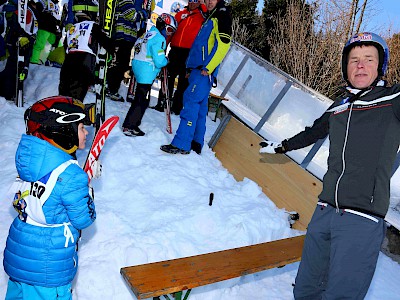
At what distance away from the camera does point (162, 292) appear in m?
2.61

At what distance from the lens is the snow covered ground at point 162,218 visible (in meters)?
3.35

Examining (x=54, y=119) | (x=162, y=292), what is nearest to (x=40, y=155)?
(x=54, y=119)

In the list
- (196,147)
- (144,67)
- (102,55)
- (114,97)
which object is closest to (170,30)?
(144,67)

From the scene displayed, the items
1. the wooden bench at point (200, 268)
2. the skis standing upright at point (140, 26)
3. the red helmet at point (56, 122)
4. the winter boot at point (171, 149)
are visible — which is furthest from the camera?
the skis standing upright at point (140, 26)

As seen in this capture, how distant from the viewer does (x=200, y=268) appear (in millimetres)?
3021

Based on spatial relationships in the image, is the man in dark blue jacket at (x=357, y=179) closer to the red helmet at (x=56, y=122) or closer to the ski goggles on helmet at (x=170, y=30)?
the red helmet at (x=56, y=122)

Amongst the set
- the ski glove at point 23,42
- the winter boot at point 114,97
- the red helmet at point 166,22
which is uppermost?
the red helmet at point 166,22

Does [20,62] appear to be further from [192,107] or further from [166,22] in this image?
[192,107]

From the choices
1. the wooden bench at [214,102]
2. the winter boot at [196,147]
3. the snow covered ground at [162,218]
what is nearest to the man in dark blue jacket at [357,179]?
the snow covered ground at [162,218]

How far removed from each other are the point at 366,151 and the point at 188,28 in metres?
5.05

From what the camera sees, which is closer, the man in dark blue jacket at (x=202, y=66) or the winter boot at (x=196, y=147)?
the man in dark blue jacket at (x=202, y=66)

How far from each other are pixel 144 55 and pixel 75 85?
4.14 feet

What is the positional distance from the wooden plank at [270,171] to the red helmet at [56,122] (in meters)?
3.51

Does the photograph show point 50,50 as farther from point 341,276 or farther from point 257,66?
point 341,276
